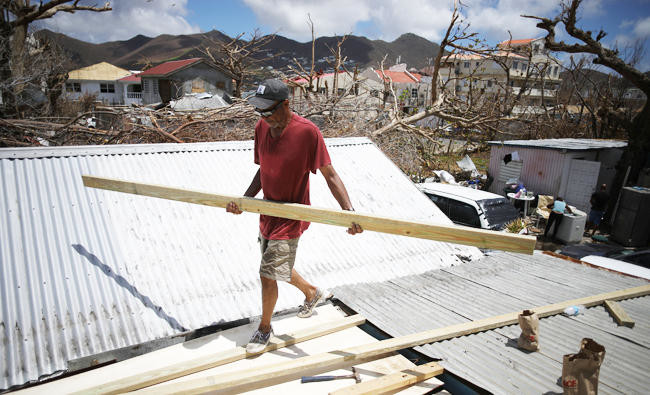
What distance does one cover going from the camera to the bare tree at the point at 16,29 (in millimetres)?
13406

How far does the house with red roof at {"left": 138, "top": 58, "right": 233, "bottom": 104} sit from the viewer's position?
33125 millimetres

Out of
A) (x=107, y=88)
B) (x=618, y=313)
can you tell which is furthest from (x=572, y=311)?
(x=107, y=88)

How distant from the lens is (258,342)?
2.91 m

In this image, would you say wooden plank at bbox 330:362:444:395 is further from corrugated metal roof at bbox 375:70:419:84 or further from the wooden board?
corrugated metal roof at bbox 375:70:419:84

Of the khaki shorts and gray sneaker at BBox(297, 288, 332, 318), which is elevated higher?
the khaki shorts

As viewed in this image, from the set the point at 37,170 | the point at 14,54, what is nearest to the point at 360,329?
the point at 37,170

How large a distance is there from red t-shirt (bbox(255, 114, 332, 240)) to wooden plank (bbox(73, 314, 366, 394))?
35.8 inches

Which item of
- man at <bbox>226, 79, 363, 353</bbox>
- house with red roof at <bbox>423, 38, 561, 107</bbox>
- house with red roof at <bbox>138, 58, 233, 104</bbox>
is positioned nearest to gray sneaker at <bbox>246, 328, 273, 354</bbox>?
man at <bbox>226, 79, 363, 353</bbox>

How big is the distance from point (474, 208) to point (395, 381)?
6.98m

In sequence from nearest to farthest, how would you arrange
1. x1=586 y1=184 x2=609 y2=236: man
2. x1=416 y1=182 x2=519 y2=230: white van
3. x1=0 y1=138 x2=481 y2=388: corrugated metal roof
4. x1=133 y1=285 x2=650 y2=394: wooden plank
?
1. x1=133 y1=285 x2=650 y2=394: wooden plank
2. x1=0 y1=138 x2=481 y2=388: corrugated metal roof
3. x1=416 y1=182 x2=519 y2=230: white van
4. x1=586 y1=184 x2=609 y2=236: man

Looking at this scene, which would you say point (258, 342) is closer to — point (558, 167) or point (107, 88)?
point (558, 167)

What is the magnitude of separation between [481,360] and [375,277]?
5.77ft

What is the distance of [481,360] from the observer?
2.74m

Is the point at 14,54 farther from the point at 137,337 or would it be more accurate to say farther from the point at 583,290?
the point at 583,290
